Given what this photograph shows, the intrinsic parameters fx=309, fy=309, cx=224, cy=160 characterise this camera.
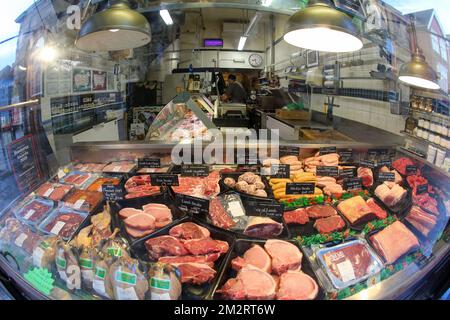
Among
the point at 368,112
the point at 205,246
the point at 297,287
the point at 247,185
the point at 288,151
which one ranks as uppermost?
the point at 368,112

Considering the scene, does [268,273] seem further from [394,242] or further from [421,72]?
[421,72]

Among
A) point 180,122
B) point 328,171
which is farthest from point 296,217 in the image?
point 180,122

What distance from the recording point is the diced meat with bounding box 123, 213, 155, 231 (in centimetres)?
199

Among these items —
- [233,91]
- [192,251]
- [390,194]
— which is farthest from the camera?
[233,91]

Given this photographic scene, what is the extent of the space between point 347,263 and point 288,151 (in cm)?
174

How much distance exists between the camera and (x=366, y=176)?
2.83m

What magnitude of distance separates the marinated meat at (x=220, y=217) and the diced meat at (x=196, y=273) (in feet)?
1.52

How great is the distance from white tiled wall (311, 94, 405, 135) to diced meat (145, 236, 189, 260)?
314 centimetres

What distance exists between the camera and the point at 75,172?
2955mm

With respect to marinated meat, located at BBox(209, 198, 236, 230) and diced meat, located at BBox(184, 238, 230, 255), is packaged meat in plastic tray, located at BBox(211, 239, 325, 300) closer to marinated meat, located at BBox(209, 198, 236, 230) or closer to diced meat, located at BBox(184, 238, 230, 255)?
diced meat, located at BBox(184, 238, 230, 255)

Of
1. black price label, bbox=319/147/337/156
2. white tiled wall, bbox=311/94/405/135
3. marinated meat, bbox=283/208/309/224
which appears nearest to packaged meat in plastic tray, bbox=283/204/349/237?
marinated meat, bbox=283/208/309/224
